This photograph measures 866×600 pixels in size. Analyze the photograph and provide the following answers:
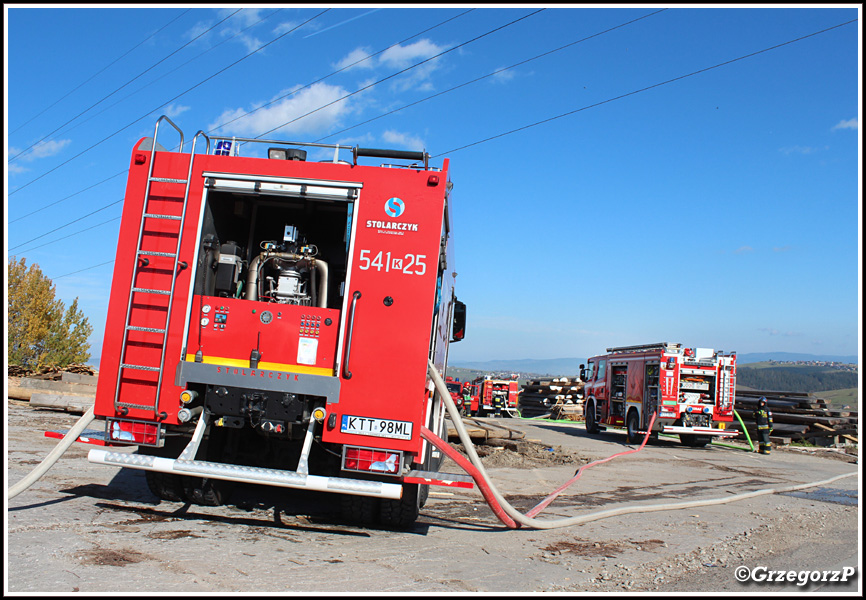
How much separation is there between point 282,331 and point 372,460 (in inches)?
55.0

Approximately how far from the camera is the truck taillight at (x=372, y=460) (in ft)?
18.0

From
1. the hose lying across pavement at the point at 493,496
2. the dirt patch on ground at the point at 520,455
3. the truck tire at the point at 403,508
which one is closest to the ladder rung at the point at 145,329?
the hose lying across pavement at the point at 493,496

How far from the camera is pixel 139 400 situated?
5742mm

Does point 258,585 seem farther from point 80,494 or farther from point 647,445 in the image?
point 647,445

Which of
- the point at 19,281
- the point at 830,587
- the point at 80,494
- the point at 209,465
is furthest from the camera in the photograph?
the point at 19,281

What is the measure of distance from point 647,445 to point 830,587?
1469cm

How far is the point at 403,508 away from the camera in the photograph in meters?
5.98

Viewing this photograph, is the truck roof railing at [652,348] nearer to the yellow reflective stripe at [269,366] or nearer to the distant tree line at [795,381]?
the yellow reflective stripe at [269,366]

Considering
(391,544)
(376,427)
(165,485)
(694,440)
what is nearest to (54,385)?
(165,485)

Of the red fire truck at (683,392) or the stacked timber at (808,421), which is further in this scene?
the stacked timber at (808,421)

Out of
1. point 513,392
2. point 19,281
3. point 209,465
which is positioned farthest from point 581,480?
point 19,281

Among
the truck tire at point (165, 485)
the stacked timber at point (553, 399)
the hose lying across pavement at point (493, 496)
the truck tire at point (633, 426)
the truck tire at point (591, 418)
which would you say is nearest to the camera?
the hose lying across pavement at point (493, 496)

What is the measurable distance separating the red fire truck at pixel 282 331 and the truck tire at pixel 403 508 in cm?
1

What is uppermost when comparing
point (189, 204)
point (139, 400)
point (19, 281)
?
point (19, 281)
